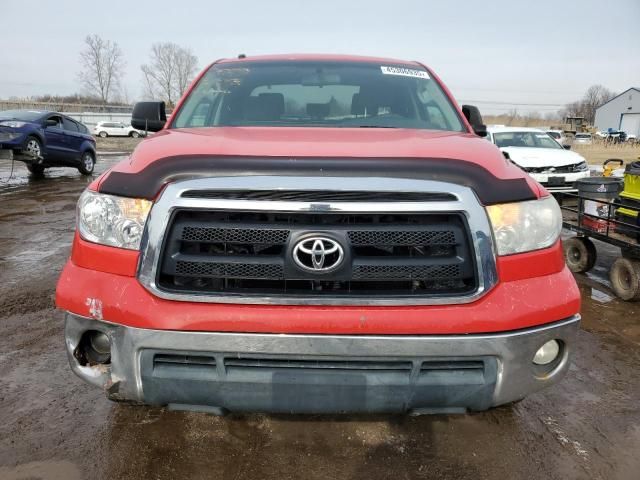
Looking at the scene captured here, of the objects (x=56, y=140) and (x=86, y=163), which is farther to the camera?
(x=86, y=163)

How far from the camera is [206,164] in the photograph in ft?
6.10

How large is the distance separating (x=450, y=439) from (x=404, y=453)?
28cm

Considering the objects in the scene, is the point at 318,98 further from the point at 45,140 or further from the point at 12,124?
the point at 45,140

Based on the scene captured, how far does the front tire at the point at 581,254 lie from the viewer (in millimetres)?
5500

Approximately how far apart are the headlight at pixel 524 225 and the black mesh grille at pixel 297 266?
0.49 feet

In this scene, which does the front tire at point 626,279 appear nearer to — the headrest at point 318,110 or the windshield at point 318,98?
the windshield at point 318,98

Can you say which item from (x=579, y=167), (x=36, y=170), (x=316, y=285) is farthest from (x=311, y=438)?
(x=36, y=170)

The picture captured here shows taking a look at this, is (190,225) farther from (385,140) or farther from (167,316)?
(385,140)

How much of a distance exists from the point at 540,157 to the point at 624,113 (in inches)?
3434

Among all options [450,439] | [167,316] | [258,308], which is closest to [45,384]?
[167,316]

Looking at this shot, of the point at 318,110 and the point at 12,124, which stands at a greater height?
the point at 12,124

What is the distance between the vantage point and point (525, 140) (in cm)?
1260

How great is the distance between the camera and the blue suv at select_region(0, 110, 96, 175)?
11.9m

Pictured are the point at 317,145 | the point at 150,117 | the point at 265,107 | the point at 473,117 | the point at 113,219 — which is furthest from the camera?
the point at 473,117
